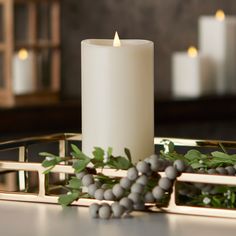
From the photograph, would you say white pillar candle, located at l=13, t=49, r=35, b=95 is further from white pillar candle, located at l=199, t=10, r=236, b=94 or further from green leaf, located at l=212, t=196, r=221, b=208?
green leaf, located at l=212, t=196, r=221, b=208

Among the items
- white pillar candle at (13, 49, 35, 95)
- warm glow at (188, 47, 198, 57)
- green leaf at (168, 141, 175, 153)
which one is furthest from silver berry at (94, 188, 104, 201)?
warm glow at (188, 47, 198, 57)

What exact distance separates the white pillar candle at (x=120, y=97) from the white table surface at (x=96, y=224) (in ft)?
0.26

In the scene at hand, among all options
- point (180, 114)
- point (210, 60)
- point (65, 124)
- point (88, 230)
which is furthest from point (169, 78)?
point (88, 230)

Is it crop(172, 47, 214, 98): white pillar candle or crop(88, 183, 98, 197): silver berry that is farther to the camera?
crop(172, 47, 214, 98): white pillar candle

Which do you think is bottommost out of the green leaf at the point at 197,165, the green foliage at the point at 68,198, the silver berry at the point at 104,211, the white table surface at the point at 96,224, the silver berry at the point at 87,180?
the white table surface at the point at 96,224

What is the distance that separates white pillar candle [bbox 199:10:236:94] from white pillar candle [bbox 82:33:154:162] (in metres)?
1.56

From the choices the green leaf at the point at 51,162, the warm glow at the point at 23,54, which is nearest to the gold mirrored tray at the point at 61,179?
the green leaf at the point at 51,162

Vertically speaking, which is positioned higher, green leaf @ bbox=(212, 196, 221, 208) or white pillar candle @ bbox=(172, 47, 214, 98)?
white pillar candle @ bbox=(172, 47, 214, 98)

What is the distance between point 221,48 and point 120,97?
159 centimetres

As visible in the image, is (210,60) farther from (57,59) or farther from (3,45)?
(3,45)

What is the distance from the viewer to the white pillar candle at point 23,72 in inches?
84.6

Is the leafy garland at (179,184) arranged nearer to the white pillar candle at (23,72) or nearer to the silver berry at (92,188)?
the silver berry at (92,188)

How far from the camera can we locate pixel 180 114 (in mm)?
2094

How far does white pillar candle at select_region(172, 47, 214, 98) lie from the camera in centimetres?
224
